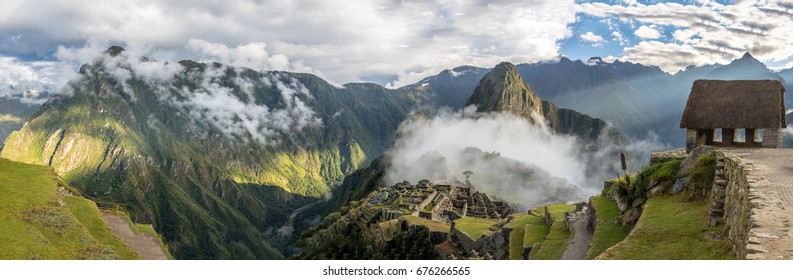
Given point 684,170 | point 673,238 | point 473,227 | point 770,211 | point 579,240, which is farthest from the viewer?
point 473,227

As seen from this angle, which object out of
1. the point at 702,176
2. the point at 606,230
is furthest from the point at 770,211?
the point at 606,230

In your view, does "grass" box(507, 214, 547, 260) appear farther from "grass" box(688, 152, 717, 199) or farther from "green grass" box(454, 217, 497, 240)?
"grass" box(688, 152, 717, 199)

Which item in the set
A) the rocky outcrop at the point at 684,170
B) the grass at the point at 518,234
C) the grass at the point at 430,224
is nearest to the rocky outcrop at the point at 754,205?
the rocky outcrop at the point at 684,170

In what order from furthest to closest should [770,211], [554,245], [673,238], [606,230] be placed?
[554,245]
[606,230]
[673,238]
[770,211]

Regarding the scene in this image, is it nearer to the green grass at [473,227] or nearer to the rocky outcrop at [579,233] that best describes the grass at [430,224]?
the green grass at [473,227]

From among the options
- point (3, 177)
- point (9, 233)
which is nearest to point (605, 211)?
point (9, 233)

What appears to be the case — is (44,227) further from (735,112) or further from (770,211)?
(735,112)
